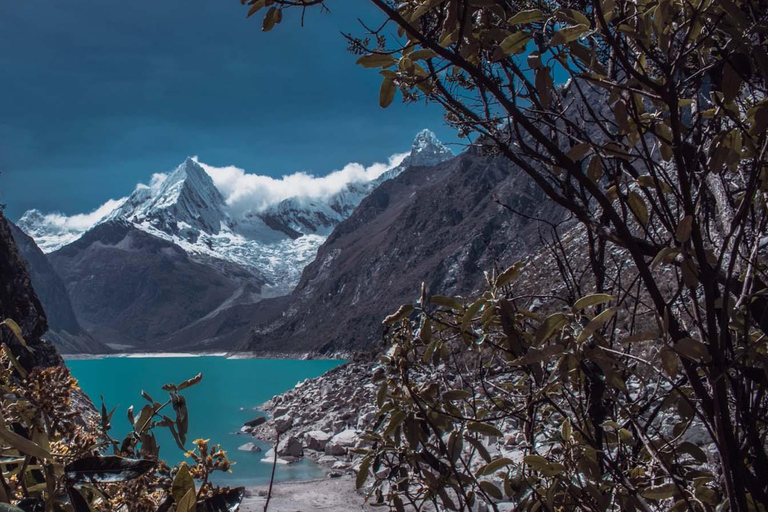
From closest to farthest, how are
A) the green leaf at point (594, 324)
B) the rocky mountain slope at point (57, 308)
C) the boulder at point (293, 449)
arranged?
the green leaf at point (594, 324) < the boulder at point (293, 449) < the rocky mountain slope at point (57, 308)

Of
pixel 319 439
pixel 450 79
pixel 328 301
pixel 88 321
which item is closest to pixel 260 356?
pixel 328 301

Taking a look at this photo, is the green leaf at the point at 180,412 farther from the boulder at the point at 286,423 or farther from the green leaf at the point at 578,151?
the boulder at the point at 286,423

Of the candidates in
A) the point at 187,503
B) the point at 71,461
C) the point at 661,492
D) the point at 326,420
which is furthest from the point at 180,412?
the point at 326,420

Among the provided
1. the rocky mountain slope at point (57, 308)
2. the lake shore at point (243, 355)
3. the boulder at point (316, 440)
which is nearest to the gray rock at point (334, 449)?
the boulder at point (316, 440)

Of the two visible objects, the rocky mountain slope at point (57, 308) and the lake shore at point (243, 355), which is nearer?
the lake shore at point (243, 355)

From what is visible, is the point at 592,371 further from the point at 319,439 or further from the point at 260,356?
the point at 260,356

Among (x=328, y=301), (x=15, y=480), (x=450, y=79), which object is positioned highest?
(x=328, y=301)
